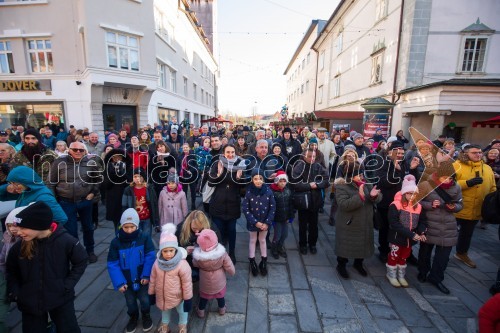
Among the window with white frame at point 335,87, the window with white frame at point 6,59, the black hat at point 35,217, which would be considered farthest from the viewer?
the window with white frame at point 335,87

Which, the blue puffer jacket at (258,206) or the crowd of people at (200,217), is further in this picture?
the blue puffer jacket at (258,206)

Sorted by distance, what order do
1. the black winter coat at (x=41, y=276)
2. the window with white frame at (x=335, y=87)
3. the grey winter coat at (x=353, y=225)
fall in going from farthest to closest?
the window with white frame at (x=335, y=87), the grey winter coat at (x=353, y=225), the black winter coat at (x=41, y=276)

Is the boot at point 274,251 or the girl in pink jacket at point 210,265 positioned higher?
the girl in pink jacket at point 210,265

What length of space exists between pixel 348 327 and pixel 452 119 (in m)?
15.1

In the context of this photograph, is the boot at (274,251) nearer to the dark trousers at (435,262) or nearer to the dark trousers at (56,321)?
the dark trousers at (435,262)

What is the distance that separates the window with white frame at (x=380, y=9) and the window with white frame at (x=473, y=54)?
478 centimetres

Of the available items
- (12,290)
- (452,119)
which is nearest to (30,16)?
(12,290)

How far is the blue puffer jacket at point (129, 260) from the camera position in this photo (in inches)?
102

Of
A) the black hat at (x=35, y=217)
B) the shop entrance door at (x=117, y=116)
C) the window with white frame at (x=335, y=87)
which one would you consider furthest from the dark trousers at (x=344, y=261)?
the window with white frame at (x=335, y=87)

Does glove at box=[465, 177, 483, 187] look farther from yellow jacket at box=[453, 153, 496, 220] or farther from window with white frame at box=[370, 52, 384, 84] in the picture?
window with white frame at box=[370, 52, 384, 84]

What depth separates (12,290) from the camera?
2131 millimetres

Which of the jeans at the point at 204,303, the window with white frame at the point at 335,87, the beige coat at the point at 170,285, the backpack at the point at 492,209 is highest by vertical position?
the window with white frame at the point at 335,87

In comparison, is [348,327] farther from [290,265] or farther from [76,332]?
[76,332]

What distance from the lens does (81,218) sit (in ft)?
13.2
